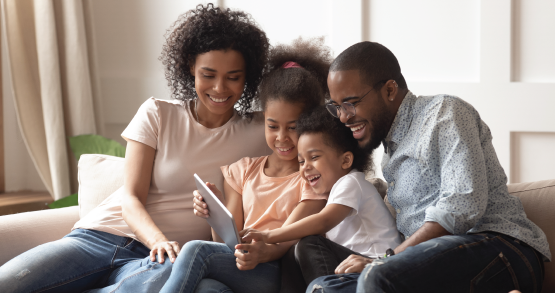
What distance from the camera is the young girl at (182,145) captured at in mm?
1684

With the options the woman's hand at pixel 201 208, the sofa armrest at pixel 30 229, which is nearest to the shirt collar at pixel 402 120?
the woman's hand at pixel 201 208

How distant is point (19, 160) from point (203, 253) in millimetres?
2011

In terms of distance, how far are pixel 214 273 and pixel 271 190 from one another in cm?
36

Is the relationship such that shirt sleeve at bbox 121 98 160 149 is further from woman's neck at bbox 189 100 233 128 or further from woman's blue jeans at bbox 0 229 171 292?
woman's blue jeans at bbox 0 229 171 292

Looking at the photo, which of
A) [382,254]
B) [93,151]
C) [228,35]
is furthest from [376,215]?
[93,151]

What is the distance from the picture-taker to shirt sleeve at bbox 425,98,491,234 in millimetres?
1280

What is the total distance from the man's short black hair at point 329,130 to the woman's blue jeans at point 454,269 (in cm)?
47

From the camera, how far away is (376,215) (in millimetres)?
1578

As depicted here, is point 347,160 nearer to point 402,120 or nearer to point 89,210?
point 402,120

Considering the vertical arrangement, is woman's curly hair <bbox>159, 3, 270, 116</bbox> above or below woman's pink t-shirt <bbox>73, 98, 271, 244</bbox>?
above

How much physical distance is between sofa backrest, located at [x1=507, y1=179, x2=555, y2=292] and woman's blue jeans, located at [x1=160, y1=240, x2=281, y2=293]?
814mm

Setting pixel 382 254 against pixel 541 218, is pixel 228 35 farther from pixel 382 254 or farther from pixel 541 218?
pixel 541 218

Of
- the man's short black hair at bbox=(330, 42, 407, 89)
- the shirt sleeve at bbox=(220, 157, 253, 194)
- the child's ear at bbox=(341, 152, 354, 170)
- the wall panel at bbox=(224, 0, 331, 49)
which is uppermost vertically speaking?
the wall panel at bbox=(224, 0, 331, 49)

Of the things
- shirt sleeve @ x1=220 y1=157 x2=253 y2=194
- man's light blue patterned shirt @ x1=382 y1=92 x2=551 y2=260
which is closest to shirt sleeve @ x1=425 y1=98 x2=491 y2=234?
man's light blue patterned shirt @ x1=382 y1=92 x2=551 y2=260
